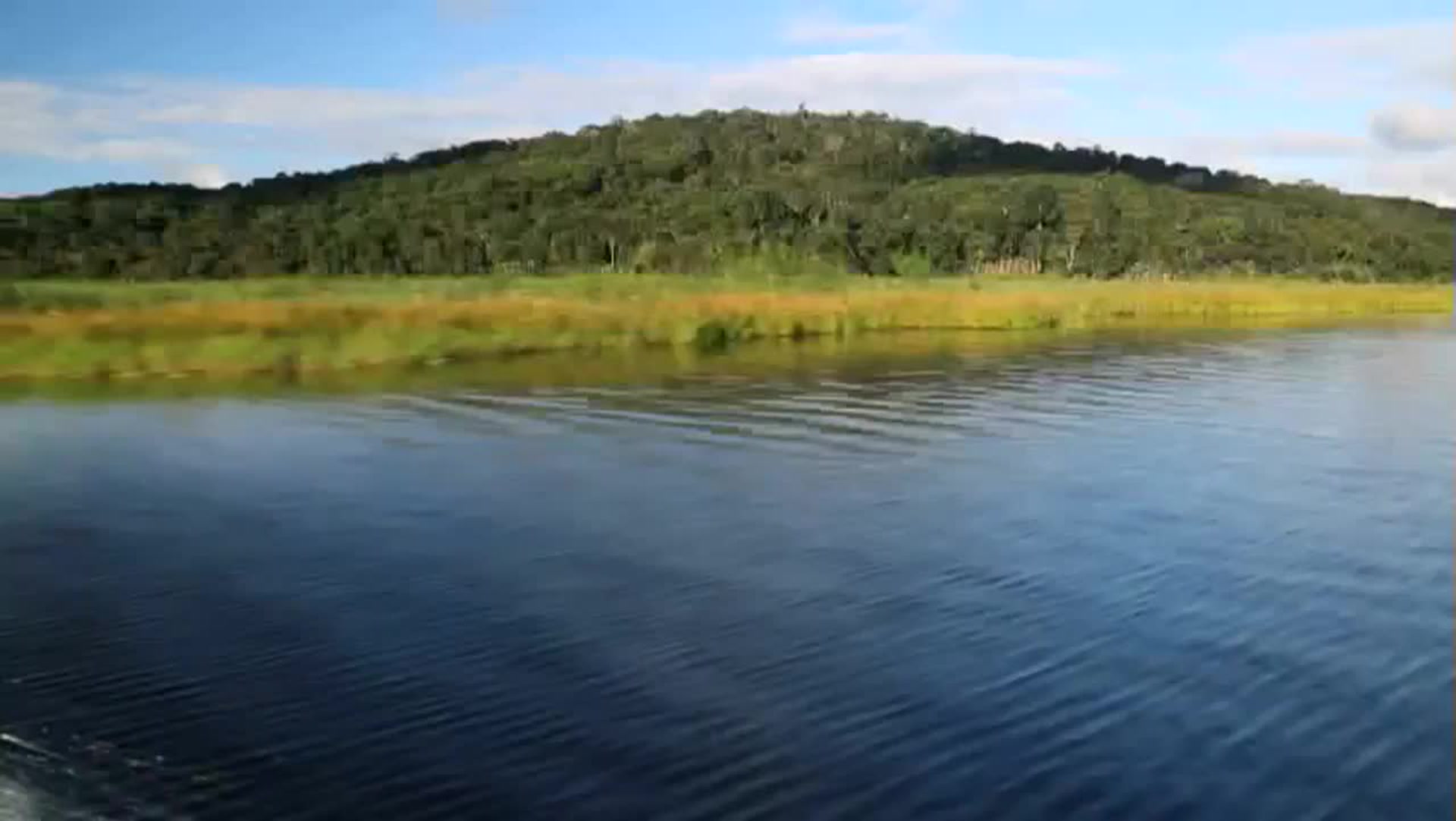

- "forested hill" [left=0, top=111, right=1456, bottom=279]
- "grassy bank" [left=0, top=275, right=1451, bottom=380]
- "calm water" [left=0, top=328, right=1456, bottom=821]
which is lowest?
"calm water" [left=0, top=328, right=1456, bottom=821]

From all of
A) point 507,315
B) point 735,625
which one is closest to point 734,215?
point 507,315

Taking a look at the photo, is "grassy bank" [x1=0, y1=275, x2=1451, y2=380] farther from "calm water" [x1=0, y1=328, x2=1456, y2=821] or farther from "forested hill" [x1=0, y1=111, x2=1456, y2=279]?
"forested hill" [x1=0, y1=111, x2=1456, y2=279]

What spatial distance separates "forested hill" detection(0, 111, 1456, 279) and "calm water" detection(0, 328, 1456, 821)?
163 ft

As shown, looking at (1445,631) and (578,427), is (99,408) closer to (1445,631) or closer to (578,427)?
(578,427)

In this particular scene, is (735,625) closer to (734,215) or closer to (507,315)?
(507,315)

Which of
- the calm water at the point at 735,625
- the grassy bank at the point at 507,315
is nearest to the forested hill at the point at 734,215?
the grassy bank at the point at 507,315

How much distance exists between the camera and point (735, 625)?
8125 millimetres

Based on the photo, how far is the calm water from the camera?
5.75m

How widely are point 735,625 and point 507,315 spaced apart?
26006 millimetres

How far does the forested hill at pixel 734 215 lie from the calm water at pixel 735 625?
49.6 meters

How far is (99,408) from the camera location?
20328 millimetres

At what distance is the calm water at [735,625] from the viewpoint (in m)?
5.75

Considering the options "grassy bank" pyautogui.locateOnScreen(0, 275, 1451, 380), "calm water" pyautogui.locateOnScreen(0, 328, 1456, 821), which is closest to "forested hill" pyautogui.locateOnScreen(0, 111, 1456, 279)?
"grassy bank" pyautogui.locateOnScreen(0, 275, 1451, 380)

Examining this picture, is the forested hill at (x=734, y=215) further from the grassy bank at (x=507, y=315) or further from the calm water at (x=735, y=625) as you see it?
the calm water at (x=735, y=625)
